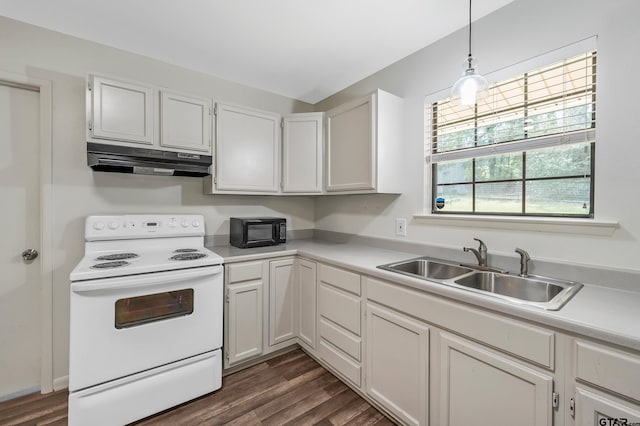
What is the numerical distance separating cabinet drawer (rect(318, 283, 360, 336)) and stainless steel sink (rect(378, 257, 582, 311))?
13.6 inches

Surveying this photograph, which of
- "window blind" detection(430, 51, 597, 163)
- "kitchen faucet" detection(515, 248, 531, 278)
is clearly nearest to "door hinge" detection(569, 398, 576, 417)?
"kitchen faucet" detection(515, 248, 531, 278)

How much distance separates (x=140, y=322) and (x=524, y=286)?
217cm

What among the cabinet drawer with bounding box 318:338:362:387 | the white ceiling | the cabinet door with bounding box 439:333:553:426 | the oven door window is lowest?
the cabinet drawer with bounding box 318:338:362:387

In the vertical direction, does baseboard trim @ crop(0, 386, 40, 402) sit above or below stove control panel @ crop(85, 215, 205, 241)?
below

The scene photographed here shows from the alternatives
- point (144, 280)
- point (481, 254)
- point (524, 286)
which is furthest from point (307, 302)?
point (524, 286)

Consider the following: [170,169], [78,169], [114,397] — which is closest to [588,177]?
[170,169]

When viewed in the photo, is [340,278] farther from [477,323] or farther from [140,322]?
[140,322]

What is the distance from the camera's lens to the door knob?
1862 millimetres

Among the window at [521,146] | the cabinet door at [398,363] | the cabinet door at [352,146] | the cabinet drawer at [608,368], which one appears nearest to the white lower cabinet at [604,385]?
the cabinet drawer at [608,368]

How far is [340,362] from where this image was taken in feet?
6.40

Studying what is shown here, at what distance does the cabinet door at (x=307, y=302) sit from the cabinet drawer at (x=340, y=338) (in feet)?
0.37

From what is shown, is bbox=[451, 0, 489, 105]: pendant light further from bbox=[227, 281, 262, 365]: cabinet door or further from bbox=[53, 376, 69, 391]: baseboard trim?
bbox=[53, 376, 69, 391]: baseboard trim

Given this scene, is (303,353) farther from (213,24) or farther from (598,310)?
(213,24)

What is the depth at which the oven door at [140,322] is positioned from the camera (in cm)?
146
